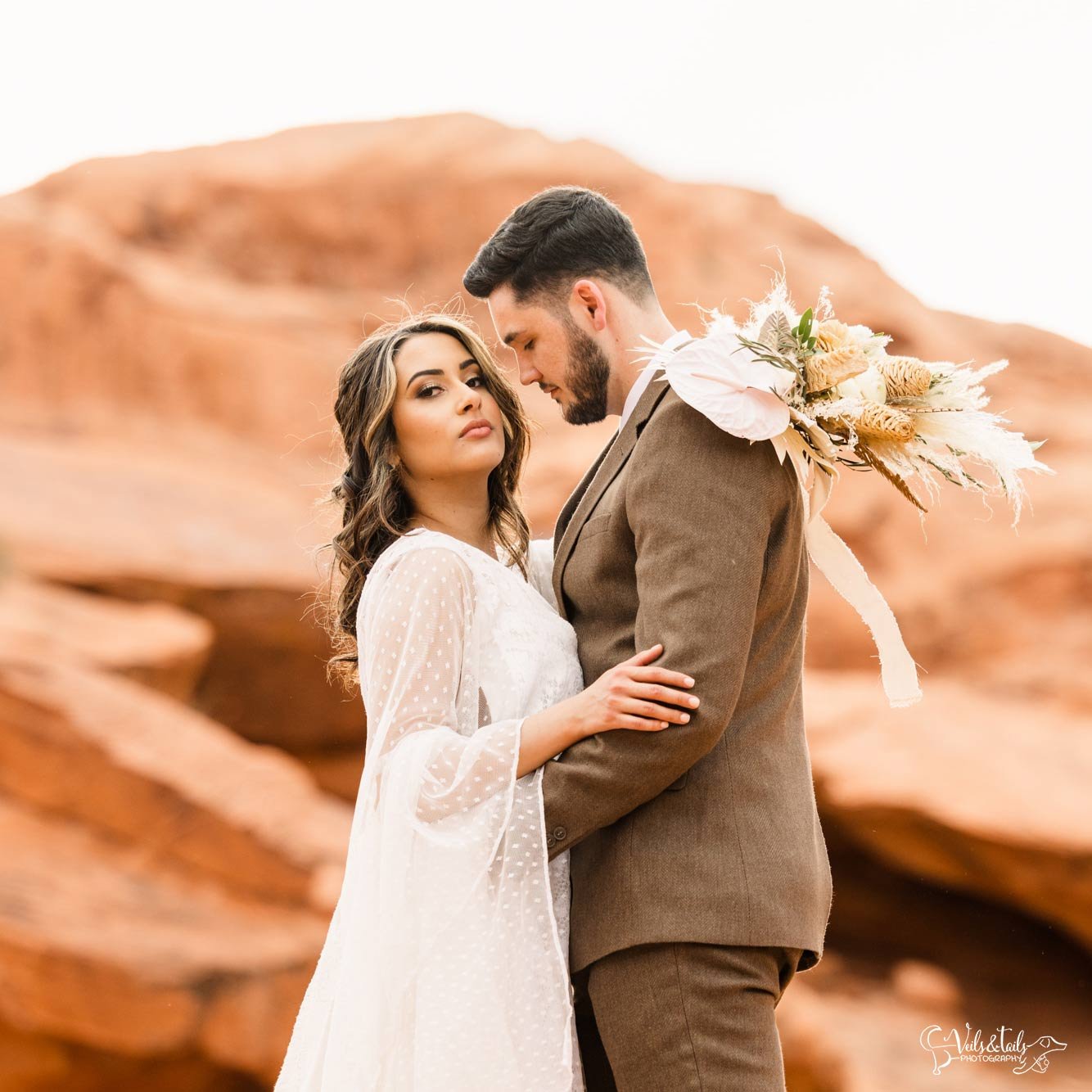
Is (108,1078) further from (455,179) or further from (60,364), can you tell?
(455,179)

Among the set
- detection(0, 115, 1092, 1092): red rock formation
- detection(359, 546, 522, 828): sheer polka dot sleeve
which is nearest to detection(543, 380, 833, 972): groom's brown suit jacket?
detection(359, 546, 522, 828): sheer polka dot sleeve

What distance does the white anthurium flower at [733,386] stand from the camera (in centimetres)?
193

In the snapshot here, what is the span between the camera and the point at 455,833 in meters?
2.06

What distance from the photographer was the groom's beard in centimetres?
246

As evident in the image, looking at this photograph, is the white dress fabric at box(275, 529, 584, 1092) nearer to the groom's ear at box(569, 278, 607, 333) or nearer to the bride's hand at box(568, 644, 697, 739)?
the bride's hand at box(568, 644, 697, 739)

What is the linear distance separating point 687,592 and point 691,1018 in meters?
0.67

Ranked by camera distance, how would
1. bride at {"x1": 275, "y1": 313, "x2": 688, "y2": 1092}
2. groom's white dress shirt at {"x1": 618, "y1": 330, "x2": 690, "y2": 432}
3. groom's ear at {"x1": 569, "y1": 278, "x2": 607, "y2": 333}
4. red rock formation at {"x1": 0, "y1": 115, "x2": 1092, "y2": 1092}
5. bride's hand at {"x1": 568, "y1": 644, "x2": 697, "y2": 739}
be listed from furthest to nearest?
red rock formation at {"x1": 0, "y1": 115, "x2": 1092, "y2": 1092}
groom's ear at {"x1": 569, "y1": 278, "x2": 607, "y2": 333}
groom's white dress shirt at {"x1": 618, "y1": 330, "x2": 690, "y2": 432}
bride at {"x1": 275, "y1": 313, "x2": 688, "y2": 1092}
bride's hand at {"x1": 568, "y1": 644, "x2": 697, "y2": 739}

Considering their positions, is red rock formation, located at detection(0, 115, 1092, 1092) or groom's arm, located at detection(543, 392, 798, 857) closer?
groom's arm, located at detection(543, 392, 798, 857)

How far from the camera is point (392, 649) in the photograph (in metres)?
2.19

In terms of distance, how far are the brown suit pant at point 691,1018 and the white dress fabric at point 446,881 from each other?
100 millimetres

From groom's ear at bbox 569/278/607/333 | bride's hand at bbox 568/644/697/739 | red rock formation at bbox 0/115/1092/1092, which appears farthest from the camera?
red rock formation at bbox 0/115/1092/1092

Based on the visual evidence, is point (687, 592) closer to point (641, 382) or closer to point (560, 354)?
point (641, 382)

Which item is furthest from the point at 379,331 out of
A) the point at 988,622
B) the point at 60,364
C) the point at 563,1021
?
the point at 60,364

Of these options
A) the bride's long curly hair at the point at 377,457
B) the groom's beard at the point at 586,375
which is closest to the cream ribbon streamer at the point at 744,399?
the groom's beard at the point at 586,375
